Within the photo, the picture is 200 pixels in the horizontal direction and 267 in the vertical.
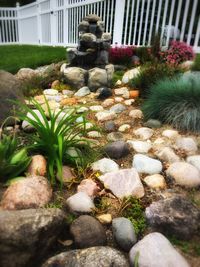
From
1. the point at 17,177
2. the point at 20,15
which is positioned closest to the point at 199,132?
the point at 17,177

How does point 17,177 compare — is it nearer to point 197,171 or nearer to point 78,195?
point 78,195

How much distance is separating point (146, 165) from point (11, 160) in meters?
1.28

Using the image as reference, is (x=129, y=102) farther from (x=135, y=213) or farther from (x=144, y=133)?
(x=135, y=213)

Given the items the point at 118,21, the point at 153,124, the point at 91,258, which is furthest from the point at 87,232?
the point at 118,21

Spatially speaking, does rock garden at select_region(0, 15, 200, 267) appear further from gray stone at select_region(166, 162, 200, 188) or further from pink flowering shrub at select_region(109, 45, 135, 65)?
pink flowering shrub at select_region(109, 45, 135, 65)

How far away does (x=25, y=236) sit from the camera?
1.87 metres

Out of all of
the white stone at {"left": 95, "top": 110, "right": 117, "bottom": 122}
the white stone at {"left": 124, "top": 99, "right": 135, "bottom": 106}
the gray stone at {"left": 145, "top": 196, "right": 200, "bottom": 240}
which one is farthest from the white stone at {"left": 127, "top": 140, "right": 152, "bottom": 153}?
the white stone at {"left": 124, "top": 99, "right": 135, "bottom": 106}

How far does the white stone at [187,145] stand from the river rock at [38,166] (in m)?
1.51

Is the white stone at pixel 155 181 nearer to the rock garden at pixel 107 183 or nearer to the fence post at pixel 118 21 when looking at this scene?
the rock garden at pixel 107 183

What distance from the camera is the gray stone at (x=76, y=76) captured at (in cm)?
571

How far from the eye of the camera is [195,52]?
708 cm

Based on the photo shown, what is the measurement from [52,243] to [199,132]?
233cm

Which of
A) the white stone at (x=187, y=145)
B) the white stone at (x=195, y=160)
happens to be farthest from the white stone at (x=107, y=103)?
the white stone at (x=195, y=160)

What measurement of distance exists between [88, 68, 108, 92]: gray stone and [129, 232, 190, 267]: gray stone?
3.91 m
